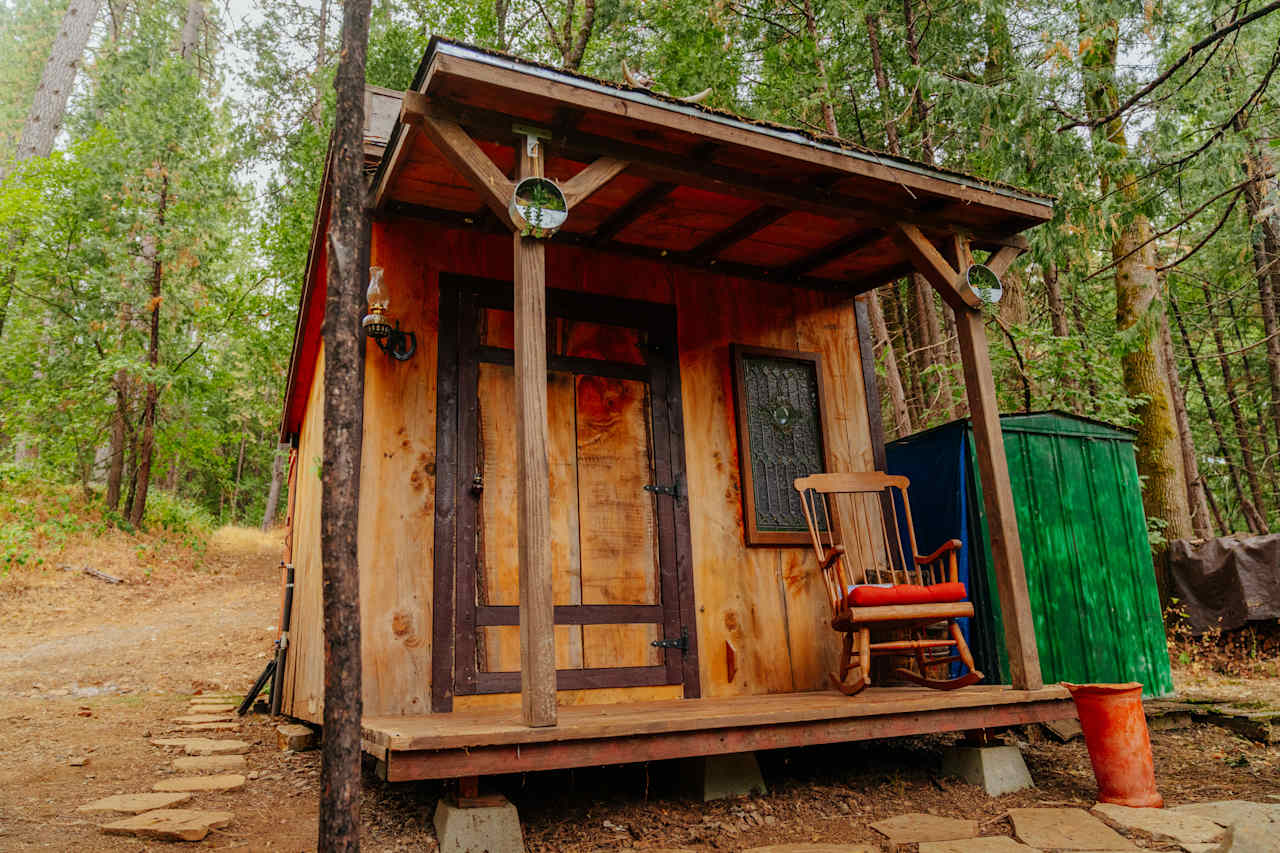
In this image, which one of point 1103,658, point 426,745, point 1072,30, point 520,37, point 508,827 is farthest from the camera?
point 520,37

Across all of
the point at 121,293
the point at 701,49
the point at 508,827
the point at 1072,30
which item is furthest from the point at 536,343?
the point at 121,293

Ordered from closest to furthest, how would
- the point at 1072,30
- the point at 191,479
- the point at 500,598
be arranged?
the point at 500,598 < the point at 1072,30 < the point at 191,479

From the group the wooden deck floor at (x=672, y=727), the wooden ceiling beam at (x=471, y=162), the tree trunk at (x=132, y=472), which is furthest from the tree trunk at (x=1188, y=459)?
the tree trunk at (x=132, y=472)

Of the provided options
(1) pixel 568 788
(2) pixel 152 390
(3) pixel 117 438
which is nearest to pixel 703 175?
(1) pixel 568 788

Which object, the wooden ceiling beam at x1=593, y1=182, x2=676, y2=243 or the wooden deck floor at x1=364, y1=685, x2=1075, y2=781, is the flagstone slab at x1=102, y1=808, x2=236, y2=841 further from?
the wooden ceiling beam at x1=593, y1=182, x2=676, y2=243

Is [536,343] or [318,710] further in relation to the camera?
[318,710]

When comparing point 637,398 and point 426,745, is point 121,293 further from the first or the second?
point 426,745

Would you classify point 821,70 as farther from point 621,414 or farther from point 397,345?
point 397,345

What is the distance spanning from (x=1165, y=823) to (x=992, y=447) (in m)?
1.65

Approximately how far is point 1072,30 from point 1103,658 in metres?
5.25

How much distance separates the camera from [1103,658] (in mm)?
4621

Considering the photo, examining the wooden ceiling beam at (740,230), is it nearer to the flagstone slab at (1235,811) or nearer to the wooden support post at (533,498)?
the wooden support post at (533,498)

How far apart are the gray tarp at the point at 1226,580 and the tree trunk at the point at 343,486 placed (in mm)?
7508

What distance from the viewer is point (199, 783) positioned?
3154 millimetres
